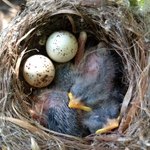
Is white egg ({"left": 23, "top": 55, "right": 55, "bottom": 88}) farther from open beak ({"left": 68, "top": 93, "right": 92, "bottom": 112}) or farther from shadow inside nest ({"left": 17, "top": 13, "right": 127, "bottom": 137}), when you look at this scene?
open beak ({"left": 68, "top": 93, "right": 92, "bottom": 112})

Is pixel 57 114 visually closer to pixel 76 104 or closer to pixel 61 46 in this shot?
pixel 76 104

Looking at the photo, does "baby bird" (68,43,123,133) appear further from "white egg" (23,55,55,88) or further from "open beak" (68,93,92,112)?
"white egg" (23,55,55,88)

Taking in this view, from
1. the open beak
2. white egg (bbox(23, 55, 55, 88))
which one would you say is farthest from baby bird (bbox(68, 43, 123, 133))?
white egg (bbox(23, 55, 55, 88))

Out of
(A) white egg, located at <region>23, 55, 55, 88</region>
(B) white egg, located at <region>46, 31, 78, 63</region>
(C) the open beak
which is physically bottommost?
(C) the open beak

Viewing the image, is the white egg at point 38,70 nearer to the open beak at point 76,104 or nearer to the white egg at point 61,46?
the white egg at point 61,46

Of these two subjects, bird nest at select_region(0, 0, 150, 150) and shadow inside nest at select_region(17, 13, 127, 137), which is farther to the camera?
shadow inside nest at select_region(17, 13, 127, 137)

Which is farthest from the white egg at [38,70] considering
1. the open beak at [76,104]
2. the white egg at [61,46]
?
the open beak at [76,104]

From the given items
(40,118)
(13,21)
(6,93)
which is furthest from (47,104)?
(13,21)

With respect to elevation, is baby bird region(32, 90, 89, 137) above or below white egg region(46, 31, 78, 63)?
below
